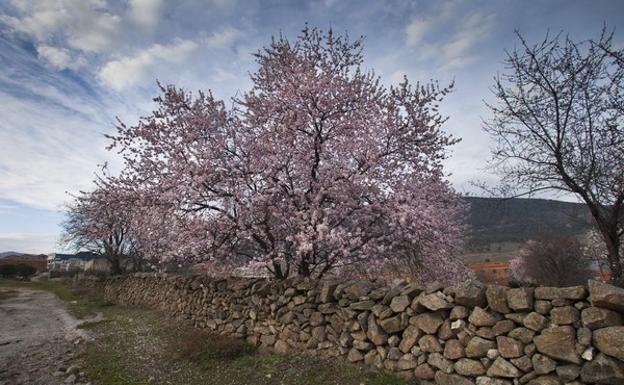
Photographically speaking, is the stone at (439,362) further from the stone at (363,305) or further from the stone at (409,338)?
the stone at (363,305)

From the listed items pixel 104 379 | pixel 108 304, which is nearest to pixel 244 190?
pixel 104 379

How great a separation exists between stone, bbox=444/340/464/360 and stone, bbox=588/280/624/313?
1.83 m

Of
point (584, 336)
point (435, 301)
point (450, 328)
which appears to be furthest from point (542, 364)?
point (435, 301)

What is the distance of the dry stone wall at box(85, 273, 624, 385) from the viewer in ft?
14.0

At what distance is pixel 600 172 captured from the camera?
301 inches

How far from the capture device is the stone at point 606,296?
4102 millimetres

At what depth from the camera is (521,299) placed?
4.84 meters

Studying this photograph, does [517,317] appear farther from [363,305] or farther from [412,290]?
[363,305]

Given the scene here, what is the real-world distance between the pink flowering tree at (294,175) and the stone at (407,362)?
263 centimetres

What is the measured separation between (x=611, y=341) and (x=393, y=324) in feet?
9.77

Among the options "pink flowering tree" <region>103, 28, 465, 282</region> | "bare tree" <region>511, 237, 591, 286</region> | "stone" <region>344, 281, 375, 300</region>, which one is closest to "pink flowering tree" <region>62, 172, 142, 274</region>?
"pink flowering tree" <region>103, 28, 465, 282</region>

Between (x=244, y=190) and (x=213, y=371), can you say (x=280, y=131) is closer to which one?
(x=244, y=190)

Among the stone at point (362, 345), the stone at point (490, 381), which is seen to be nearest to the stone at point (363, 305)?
the stone at point (362, 345)

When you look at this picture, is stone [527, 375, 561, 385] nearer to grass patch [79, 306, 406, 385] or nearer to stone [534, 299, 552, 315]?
stone [534, 299, 552, 315]
